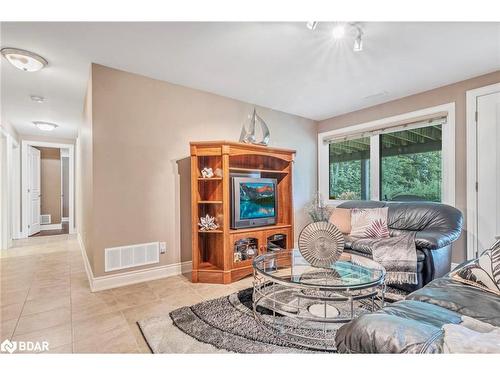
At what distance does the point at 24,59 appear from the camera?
241 centimetres

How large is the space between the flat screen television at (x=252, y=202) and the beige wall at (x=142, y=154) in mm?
690

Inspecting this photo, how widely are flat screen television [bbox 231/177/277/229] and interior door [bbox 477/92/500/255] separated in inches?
94.2

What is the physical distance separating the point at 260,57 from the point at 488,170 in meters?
2.85

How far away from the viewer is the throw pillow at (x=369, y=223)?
9.97ft

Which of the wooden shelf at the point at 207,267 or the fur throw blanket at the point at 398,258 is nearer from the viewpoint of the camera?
the fur throw blanket at the point at 398,258

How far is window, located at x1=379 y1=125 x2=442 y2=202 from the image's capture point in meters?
3.37

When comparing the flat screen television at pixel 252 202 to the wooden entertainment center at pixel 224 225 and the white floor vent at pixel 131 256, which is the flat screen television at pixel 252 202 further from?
the white floor vent at pixel 131 256

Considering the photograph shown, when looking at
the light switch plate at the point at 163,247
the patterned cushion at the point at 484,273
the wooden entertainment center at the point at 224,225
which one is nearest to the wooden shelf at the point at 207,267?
the wooden entertainment center at the point at 224,225

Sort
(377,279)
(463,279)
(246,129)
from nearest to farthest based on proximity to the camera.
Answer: (463,279) < (377,279) < (246,129)

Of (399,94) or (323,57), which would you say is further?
(399,94)

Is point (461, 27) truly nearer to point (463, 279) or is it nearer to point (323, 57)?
point (323, 57)
